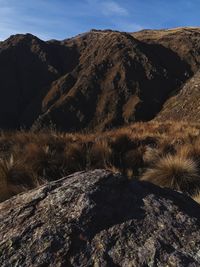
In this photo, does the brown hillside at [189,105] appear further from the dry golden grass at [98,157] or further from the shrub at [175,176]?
the shrub at [175,176]

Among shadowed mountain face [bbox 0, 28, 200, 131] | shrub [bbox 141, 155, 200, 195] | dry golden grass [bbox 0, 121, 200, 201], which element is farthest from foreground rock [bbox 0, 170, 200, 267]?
shadowed mountain face [bbox 0, 28, 200, 131]

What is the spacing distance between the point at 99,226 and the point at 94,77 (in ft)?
212

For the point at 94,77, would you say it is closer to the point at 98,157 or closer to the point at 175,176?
the point at 98,157

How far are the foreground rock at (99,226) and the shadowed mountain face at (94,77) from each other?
5144 cm

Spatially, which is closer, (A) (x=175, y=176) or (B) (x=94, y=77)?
(A) (x=175, y=176)

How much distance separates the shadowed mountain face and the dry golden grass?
147 feet

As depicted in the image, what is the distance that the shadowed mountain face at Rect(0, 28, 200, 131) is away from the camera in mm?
61688

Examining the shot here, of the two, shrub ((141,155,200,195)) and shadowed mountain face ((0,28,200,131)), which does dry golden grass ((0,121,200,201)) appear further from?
shadowed mountain face ((0,28,200,131))

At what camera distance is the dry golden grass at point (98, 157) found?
25.1ft

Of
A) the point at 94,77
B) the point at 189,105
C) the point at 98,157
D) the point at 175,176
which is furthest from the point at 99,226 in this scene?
the point at 94,77

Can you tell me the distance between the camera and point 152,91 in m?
63.5

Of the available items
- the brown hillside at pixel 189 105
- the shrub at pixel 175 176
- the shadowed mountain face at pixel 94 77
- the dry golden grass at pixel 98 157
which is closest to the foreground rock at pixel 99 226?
the dry golden grass at pixel 98 157

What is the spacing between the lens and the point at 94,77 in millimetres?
67688

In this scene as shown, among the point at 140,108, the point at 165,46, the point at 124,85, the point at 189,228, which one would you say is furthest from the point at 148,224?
the point at 165,46
